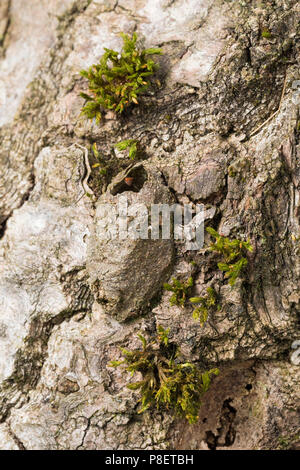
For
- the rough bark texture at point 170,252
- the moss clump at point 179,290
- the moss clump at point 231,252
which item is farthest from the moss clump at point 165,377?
the moss clump at point 231,252

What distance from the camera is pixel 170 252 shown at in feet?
11.6

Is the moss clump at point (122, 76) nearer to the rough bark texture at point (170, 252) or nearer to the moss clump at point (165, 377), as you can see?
the rough bark texture at point (170, 252)

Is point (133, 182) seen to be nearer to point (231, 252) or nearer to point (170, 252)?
point (170, 252)

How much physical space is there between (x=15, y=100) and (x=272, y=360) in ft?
13.0

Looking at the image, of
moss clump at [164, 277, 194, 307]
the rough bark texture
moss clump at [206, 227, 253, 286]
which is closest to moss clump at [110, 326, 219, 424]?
the rough bark texture

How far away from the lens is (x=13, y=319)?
3.86 m

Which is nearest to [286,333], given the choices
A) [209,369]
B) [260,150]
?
[209,369]

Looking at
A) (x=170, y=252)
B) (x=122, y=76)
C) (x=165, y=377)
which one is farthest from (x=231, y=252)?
(x=122, y=76)

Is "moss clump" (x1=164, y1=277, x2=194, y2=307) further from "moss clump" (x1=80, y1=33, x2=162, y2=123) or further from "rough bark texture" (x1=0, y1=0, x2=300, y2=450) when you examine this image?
"moss clump" (x1=80, y1=33, x2=162, y2=123)

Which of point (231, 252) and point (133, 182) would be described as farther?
point (133, 182)

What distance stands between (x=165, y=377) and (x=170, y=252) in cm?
108

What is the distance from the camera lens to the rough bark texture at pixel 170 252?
349cm

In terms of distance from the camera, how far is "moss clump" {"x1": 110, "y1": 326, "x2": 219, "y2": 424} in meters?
3.42

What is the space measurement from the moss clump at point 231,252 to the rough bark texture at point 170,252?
0.39 feet
